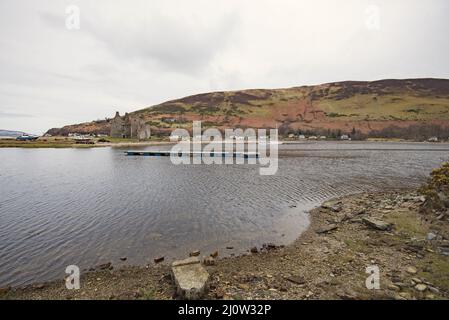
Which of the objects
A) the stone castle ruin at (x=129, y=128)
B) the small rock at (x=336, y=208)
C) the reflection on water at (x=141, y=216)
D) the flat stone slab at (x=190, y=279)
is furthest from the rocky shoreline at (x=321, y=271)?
the stone castle ruin at (x=129, y=128)

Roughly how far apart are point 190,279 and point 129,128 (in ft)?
395

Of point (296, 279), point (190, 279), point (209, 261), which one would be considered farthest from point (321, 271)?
point (190, 279)

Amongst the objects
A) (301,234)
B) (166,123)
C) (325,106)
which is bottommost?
(301,234)

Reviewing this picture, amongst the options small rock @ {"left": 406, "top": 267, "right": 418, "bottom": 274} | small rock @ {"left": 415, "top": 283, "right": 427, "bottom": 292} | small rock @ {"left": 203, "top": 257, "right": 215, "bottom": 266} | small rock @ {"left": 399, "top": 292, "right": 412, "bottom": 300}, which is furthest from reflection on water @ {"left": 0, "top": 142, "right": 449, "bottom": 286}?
small rock @ {"left": 415, "top": 283, "right": 427, "bottom": 292}

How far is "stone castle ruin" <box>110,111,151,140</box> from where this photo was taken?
371 feet

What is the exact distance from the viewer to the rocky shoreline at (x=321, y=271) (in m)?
7.29

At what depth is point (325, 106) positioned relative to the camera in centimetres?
19988

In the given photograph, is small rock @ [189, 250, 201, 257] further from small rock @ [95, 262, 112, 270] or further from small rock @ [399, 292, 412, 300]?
small rock @ [399, 292, 412, 300]

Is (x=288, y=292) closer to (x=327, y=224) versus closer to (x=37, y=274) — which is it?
(x=327, y=224)

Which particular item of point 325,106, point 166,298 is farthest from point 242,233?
point 325,106

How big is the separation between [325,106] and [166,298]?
217768mm

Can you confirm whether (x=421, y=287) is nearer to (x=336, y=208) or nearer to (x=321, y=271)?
(x=321, y=271)

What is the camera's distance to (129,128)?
117 metres
